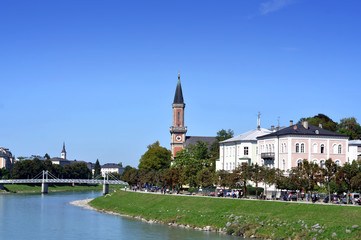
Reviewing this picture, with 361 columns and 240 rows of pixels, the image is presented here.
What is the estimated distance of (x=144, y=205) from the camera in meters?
75.2

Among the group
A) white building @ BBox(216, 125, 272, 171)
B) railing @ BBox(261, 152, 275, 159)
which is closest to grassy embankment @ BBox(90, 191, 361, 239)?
railing @ BBox(261, 152, 275, 159)

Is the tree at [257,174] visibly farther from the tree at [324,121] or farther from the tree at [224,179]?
the tree at [324,121]

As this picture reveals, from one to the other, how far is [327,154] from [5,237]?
155ft

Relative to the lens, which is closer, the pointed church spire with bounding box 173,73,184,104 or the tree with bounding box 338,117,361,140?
the tree with bounding box 338,117,361,140

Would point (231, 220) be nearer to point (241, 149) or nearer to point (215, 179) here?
point (215, 179)

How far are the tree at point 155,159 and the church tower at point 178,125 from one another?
2304cm

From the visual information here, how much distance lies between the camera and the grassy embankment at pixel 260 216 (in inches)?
1703

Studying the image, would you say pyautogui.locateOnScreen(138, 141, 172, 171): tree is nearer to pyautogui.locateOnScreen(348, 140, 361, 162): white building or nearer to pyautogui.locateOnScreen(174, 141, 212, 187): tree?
pyautogui.locateOnScreen(174, 141, 212, 187): tree

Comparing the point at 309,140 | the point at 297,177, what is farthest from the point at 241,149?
the point at 297,177

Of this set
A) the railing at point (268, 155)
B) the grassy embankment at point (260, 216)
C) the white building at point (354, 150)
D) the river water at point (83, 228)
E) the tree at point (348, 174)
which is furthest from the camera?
the white building at point (354, 150)

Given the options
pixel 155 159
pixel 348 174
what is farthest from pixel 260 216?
pixel 155 159

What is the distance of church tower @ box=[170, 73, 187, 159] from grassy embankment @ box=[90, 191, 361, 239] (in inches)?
3476

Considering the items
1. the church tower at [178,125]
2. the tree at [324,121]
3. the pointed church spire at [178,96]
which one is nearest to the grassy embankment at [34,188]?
the church tower at [178,125]

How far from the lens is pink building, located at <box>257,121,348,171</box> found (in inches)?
3100
